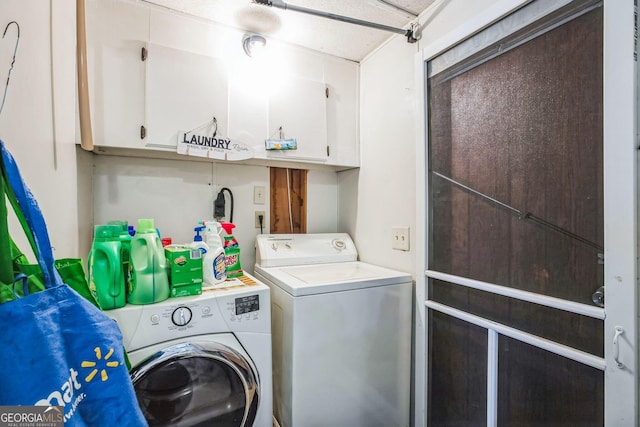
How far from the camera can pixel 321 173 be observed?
2.16 metres

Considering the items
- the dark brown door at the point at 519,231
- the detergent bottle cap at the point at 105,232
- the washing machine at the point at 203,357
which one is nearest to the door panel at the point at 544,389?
the dark brown door at the point at 519,231

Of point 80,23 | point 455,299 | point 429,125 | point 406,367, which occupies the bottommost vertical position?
point 406,367

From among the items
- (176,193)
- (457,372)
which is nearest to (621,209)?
(457,372)

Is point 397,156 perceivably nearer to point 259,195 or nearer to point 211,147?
point 259,195

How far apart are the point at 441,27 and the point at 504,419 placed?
1708mm

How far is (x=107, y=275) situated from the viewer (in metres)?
1.00

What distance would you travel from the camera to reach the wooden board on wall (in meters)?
1.99

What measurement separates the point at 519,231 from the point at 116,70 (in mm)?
1881

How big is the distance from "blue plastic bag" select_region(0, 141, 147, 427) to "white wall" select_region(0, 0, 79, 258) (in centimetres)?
29

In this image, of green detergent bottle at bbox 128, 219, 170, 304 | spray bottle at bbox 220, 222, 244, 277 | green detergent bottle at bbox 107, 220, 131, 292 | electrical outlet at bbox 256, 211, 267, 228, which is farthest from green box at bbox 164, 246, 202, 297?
electrical outlet at bbox 256, 211, 267, 228

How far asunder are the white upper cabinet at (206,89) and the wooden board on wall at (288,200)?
0.15 meters

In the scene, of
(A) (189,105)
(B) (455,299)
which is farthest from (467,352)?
(A) (189,105)

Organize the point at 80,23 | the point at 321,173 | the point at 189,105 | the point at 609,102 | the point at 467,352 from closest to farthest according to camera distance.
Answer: the point at 609,102, the point at 80,23, the point at 467,352, the point at 189,105, the point at 321,173

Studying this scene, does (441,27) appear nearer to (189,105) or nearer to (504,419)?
(189,105)
